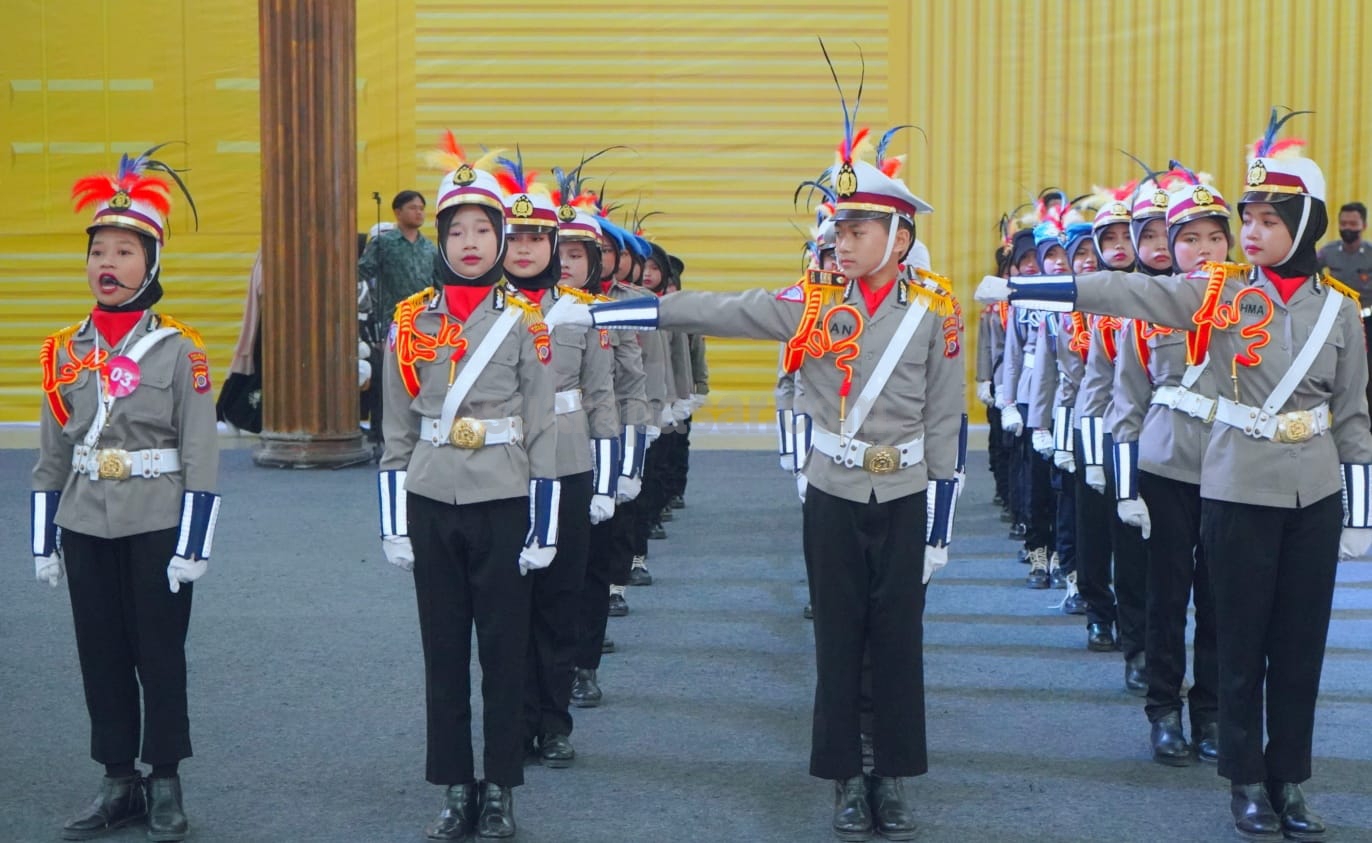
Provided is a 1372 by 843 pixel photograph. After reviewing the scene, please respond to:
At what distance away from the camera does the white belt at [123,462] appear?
159 inches

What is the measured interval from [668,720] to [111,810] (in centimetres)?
185

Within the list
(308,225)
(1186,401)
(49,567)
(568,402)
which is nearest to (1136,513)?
(1186,401)

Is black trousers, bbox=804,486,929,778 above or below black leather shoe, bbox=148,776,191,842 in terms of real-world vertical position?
above

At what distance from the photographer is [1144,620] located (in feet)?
18.9

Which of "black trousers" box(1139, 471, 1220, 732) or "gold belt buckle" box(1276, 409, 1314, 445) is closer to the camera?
"gold belt buckle" box(1276, 409, 1314, 445)

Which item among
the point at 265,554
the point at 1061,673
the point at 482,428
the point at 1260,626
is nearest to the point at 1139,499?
the point at 1260,626

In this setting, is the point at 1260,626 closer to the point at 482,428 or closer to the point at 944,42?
the point at 482,428

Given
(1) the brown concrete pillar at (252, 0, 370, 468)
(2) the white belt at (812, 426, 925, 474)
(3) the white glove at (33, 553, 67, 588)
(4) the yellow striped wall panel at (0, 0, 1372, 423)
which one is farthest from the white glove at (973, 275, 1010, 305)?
(4) the yellow striped wall panel at (0, 0, 1372, 423)

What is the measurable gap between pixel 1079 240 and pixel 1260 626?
3273 mm

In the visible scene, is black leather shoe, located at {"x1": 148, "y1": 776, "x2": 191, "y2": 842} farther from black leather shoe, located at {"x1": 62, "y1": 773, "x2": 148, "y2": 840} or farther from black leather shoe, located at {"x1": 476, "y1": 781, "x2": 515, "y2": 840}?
black leather shoe, located at {"x1": 476, "y1": 781, "x2": 515, "y2": 840}

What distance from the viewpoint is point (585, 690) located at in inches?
217

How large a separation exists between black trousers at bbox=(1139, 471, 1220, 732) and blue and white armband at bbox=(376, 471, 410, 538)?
2320 millimetres

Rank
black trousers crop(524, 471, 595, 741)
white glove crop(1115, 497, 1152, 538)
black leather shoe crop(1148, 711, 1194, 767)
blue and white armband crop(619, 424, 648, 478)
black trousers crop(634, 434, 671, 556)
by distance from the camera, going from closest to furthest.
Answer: black trousers crop(524, 471, 595, 741)
black leather shoe crop(1148, 711, 1194, 767)
white glove crop(1115, 497, 1152, 538)
blue and white armband crop(619, 424, 648, 478)
black trousers crop(634, 434, 671, 556)

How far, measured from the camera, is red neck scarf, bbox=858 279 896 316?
420 cm
